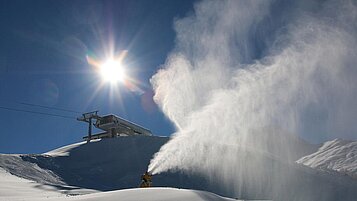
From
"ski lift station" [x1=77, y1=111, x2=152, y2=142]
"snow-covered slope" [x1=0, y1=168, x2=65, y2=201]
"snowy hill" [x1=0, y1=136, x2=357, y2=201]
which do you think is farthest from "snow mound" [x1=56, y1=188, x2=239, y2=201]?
"ski lift station" [x1=77, y1=111, x2=152, y2=142]

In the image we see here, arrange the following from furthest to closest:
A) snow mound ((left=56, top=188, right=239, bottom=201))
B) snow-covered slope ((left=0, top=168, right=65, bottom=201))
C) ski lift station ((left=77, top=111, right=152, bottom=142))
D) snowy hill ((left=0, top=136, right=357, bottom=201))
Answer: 1. ski lift station ((left=77, top=111, right=152, bottom=142))
2. snowy hill ((left=0, top=136, right=357, bottom=201))
3. snow-covered slope ((left=0, top=168, right=65, bottom=201))
4. snow mound ((left=56, top=188, right=239, bottom=201))

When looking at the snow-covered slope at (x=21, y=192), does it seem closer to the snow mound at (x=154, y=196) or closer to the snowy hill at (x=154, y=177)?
the snow mound at (x=154, y=196)

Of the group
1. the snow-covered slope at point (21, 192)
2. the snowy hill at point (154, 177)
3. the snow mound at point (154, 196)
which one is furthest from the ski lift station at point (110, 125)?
the snow mound at point (154, 196)

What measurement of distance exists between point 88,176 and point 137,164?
6686mm

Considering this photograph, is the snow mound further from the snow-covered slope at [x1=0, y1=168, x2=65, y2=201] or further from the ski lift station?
the ski lift station

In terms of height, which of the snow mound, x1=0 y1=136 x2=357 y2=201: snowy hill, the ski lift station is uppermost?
the ski lift station

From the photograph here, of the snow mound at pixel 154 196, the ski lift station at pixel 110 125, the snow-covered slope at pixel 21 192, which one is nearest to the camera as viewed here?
the snow mound at pixel 154 196

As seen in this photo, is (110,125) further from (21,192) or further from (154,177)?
(21,192)

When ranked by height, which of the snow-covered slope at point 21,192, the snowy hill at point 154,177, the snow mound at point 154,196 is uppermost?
the snowy hill at point 154,177

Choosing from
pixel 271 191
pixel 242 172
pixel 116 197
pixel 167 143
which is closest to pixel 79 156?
pixel 167 143

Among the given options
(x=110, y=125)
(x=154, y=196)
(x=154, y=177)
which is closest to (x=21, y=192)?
(x=154, y=196)

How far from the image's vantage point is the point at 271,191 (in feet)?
127

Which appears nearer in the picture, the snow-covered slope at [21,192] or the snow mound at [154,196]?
the snow mound at [154,196]

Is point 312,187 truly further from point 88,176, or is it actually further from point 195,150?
point 88,176
